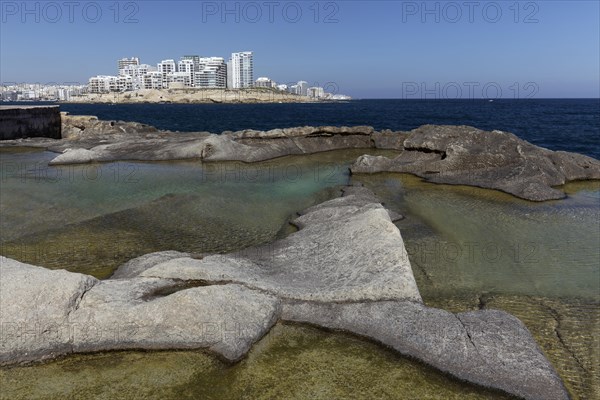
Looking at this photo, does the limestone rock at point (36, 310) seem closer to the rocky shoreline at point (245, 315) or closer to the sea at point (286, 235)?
the rocky shoreline at point (245, 315)

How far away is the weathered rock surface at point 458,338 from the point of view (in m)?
6.55

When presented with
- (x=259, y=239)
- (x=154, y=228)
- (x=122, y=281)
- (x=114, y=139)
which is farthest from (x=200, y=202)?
(x=114, y=139)

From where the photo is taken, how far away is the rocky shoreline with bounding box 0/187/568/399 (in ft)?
22.9

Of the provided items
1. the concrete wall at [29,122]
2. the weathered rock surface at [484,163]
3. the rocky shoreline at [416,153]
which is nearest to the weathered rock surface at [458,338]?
the rocky shoreline at [416,153]

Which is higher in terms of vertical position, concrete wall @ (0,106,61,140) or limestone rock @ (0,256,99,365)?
concrete wall @ (0,106,61,140)

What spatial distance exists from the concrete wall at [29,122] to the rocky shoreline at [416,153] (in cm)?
319

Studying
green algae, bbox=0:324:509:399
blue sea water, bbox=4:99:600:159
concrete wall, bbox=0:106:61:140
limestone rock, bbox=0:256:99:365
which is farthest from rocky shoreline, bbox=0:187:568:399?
concrete wall, bbox=0:106:61:140

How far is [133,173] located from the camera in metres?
23.8

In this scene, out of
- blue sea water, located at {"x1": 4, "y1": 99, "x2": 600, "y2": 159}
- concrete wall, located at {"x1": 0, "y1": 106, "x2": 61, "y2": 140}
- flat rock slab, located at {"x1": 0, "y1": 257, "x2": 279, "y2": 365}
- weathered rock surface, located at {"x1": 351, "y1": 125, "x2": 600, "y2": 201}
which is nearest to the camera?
flat rock slab, located at {"x1": 0, "y1": 257, "x2": 279, "y2": 365}

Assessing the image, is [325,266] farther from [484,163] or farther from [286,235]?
[484,163]

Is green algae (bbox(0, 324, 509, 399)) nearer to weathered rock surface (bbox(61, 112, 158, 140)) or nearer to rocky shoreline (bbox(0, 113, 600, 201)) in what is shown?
rocky shoreline (bbox(0, 113, 600, 201))

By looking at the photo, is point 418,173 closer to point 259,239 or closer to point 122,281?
point 259,239

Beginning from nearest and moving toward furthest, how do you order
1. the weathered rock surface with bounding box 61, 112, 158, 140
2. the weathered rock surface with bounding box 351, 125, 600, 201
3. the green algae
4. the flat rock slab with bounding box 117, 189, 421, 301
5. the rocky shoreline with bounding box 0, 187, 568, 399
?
1. the green algae
2. the rocky shoreline with bounding box 0, 187, 568, 399
3. the flat rock slab with bounding box 117, 189, 421, 301
4. the weathered rock surface with bounding box 351, 125, 600, 201
5. the weathered rock surface with bounding box 61, 112, 158, 140

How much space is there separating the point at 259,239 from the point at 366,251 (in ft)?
13.4
